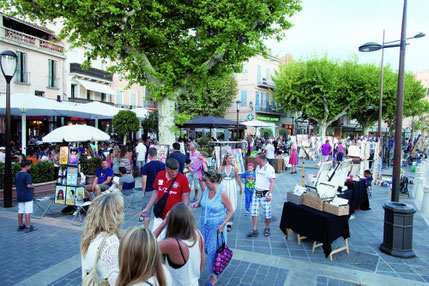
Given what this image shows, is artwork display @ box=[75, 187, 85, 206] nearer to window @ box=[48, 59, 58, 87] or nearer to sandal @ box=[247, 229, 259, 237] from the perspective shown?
sandal @ box=[247, 229, 259, 237]

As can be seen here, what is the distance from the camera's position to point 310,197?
18.3 ft

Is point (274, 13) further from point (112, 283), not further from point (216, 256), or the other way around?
point (112, 283)

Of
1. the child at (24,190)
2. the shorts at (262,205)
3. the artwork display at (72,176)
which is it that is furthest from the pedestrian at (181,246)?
the artwork display at (72,176)

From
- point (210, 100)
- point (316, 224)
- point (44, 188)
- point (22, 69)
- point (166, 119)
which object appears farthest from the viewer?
point (210, 100)

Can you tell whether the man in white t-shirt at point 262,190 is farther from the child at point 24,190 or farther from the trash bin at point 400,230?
the child at point 24,190

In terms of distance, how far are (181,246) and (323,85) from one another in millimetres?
31914

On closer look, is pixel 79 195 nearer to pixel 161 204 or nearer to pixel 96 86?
pixel 161 204

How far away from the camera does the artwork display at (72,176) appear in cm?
751

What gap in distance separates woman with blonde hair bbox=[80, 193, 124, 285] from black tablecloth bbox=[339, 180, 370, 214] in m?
5.78

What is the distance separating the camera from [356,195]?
7.70 metres

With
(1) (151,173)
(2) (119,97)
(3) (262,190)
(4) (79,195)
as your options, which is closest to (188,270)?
(1) (151,173)

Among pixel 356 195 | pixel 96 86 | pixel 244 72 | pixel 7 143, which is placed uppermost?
pixel 244 72

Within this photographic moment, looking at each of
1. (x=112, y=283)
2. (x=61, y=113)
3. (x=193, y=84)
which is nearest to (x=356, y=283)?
(x=112, y=283)

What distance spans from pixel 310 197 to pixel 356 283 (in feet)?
5.43
